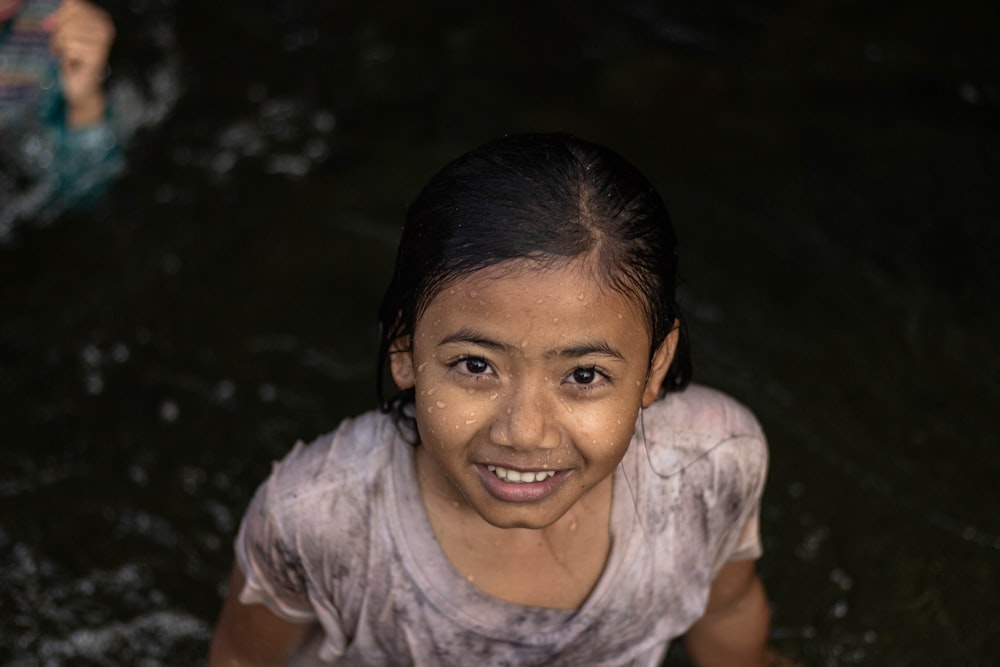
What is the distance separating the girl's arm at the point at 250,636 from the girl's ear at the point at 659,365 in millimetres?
783

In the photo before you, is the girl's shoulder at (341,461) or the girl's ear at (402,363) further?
the girl's shoulder at (341,461)

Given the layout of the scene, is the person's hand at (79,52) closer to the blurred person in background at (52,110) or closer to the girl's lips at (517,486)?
the blurred person in background at (52,110)

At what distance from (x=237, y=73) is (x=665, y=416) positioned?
2.77 m

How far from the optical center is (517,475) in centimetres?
184

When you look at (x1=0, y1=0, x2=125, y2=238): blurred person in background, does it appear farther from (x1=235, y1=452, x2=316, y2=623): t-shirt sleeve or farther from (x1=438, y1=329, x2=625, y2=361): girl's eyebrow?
(x1=438, y1=329, x2=625, y2=361): girl's eyebrow

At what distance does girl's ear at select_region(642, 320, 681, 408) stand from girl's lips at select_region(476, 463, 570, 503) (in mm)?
203

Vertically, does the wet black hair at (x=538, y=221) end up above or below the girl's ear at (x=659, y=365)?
above

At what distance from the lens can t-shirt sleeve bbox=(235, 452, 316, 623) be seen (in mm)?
2096

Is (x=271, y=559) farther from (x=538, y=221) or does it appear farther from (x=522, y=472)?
(x=538, y=221)

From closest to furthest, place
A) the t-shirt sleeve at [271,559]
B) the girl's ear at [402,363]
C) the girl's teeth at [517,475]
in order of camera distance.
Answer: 1. the girl's teeth at [517,475]
2. the girl's ear at [402,363]
3. the t-shirt sleeve at [271,559]

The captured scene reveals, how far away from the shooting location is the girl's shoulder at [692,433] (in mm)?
2217

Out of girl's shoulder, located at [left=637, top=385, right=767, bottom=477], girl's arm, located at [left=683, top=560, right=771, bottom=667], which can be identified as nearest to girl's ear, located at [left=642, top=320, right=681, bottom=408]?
girl's shoulder, located at [left=637, top=385, right=767, bottom=477]

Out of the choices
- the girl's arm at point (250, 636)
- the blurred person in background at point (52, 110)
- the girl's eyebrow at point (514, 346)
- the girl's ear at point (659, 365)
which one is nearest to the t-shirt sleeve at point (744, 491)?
the girl's ear at point (659, 365)

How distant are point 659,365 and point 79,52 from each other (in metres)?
2.51
